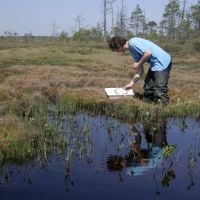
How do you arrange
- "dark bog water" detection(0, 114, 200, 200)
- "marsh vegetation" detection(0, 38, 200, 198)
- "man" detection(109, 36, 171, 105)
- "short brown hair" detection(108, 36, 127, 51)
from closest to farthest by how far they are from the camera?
"dark bog water" detection(0, 114, 200, 200), "marsh vegetation" detection(0, 38, 200, 198), "short brown hair" detection(108, 36, 127, 51), "man" detection(109, 36, 171, 105)

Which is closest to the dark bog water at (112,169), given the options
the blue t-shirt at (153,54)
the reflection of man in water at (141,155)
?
the reflection of man in water at (141,155)

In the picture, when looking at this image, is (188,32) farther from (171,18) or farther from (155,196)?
(155,196)

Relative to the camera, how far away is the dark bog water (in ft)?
23.9

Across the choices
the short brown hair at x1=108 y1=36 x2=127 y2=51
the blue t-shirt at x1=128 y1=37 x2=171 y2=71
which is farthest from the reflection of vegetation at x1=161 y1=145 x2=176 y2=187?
the blue t-shirt at x1=128 y1=37 x2=171 y2=71

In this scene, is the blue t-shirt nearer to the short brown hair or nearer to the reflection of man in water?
the short brown hair

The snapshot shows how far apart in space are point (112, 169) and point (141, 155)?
3.72 ft

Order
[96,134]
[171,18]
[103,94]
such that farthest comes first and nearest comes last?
[171,18] < [103,94] < [96,134]

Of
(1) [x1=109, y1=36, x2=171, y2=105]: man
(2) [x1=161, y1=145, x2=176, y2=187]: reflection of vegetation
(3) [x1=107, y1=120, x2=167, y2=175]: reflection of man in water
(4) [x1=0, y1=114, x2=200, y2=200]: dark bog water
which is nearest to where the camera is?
(4) [x1=0, y1=114, x2=200, y2=200]: dark bog water

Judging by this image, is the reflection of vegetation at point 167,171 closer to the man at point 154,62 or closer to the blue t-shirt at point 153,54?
the man at point 154,62

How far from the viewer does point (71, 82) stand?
714 inches

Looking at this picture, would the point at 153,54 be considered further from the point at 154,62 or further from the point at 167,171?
the point at 167,171

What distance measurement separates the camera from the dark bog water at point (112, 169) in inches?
286

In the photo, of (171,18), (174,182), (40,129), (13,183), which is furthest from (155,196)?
(171,18)

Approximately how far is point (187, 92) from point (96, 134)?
222 inches
